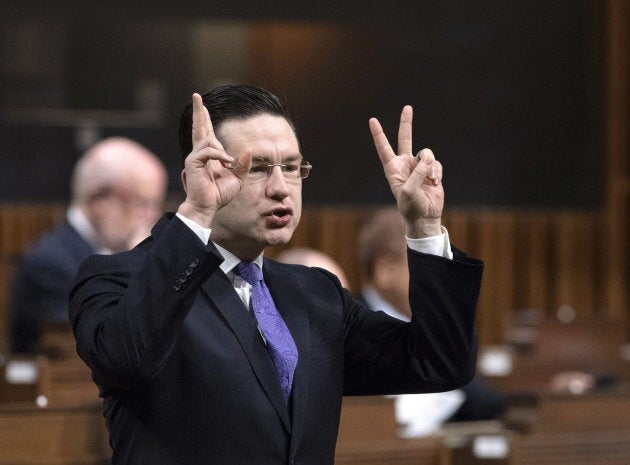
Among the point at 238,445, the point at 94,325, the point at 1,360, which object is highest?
the point at 94,325

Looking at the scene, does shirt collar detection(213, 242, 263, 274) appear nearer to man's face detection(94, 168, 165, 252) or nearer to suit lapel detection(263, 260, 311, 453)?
suit lapel detection(263, 260, 311, 453)

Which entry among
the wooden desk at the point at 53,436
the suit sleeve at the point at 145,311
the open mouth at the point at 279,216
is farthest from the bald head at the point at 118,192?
the suit sleeve at the point at 145,311

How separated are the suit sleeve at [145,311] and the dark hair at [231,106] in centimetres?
24

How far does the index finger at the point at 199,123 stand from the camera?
1565 mm

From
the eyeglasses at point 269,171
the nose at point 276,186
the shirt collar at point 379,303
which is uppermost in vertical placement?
the eyeglasses at point 269,171

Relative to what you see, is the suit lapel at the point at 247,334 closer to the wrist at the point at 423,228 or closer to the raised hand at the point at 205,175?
the raised hand at the point at 205,175

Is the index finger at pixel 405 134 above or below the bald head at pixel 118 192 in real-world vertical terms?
above

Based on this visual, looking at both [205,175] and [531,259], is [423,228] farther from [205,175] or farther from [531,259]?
[531,259]

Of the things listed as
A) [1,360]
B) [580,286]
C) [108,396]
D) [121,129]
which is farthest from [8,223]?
[108,396]

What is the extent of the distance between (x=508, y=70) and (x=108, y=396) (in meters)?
5.36

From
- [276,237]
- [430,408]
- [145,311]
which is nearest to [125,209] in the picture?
[430,408]

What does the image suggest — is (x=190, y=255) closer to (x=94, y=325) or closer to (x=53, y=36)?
(x=94, y=325)

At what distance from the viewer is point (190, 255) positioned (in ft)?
4.98

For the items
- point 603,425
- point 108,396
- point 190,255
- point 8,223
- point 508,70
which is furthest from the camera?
point 508,70
